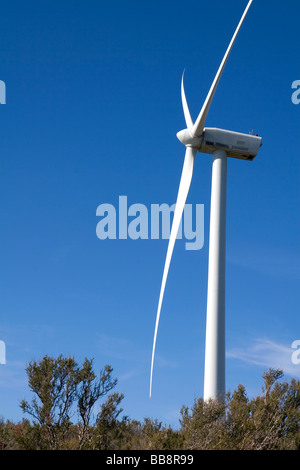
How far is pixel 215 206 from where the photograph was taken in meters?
34.5

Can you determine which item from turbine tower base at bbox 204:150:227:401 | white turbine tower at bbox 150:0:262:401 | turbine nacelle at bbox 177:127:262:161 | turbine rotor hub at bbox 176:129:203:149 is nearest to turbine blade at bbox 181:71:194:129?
white turbine tower at bbox 150:0:262:401

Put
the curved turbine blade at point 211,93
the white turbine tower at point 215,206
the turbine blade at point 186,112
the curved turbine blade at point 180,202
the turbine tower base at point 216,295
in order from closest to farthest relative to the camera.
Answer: the turbine tower base at point 216,295
the white turbine tower at point 215,206
the curved turbine blade at point 180,202
the curved turbine blade at point 211,93
the turbine blade at point 186,112

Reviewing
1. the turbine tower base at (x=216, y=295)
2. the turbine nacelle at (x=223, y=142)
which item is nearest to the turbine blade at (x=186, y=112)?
the turbine nacelle at (x=223, y=142)

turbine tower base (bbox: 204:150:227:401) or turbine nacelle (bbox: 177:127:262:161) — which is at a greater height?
turbine nacelle (bbox: 177:127:262:161)

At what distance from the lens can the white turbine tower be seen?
31.4 metres

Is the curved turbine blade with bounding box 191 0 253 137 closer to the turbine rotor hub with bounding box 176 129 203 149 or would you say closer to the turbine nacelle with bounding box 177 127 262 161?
the turbine rotor hub with bounding box 176 129 203 149

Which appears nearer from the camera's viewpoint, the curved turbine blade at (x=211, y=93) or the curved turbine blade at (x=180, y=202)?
the curved turbine blade at (x=180, y=202)

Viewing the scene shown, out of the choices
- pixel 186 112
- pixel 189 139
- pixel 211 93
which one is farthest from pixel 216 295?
pixel 186 112

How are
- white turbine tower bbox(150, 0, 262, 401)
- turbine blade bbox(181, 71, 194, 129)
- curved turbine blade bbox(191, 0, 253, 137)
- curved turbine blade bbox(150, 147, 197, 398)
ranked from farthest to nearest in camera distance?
turbine blade bbox(181, 71, 194, 129) → curved turbine blade bbox(191, 0, 253, 137) → curved turbine blade bbox(150, 147, 197, 398) → white turbine tower bbox(150, 0, 262, 401)

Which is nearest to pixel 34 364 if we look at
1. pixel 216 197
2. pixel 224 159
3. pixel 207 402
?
pixel 207 402

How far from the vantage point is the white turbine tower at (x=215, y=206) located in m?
31.4

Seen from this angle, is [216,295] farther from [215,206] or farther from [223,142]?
[223,142]

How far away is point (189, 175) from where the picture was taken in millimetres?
36094

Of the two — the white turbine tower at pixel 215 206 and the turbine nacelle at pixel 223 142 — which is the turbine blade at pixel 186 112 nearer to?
the white turbine tower at pixel 215 206
